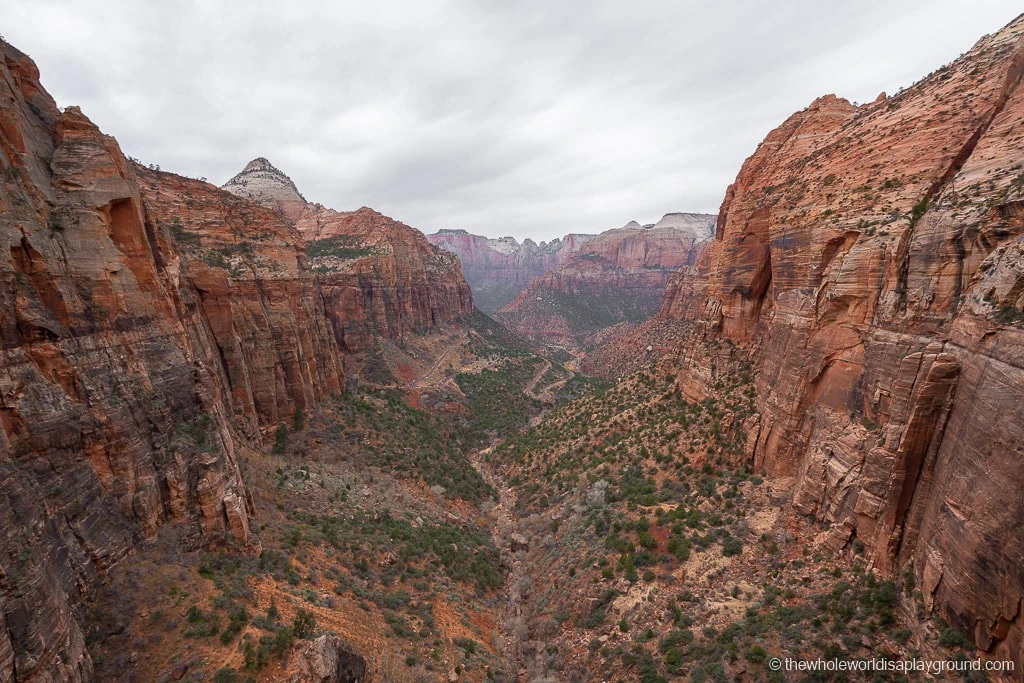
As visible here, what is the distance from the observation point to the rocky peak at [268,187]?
7788 cm

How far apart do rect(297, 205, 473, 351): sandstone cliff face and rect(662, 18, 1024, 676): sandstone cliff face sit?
48710mm

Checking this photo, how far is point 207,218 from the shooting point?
102 ft

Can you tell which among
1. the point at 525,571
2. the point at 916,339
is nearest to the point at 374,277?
the point at 525,571

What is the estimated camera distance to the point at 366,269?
206 ft

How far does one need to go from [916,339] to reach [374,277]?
62043mm

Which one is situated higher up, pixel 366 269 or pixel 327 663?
pixel 366 269

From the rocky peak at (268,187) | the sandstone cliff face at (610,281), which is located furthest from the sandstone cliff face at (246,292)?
the sandstone cliff face at (610,281)

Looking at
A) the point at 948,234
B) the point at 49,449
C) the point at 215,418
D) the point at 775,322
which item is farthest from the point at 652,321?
the point at 49,449

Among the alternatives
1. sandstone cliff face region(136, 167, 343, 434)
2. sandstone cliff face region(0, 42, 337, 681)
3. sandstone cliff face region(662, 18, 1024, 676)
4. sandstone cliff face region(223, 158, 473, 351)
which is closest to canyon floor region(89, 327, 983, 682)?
sandstone cliff face region(0, 42, 337, 681)

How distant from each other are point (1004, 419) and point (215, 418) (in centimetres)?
2789

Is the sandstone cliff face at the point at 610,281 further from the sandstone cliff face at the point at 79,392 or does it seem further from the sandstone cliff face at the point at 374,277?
the sandstone cliff face at the point at 79,392

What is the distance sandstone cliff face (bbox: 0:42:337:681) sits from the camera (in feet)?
33.8

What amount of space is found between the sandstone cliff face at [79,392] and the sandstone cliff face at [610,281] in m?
121

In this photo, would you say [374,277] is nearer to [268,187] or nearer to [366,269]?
[366,269]
